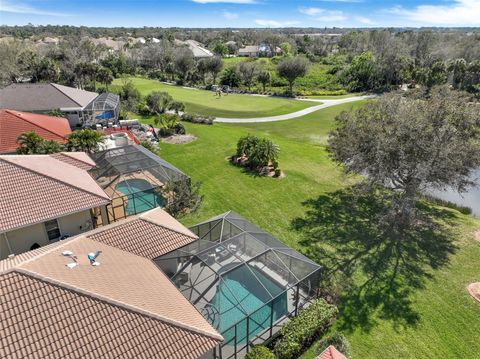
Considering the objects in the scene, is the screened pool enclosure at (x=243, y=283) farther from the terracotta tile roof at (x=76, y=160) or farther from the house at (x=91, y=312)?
the terracotta tile roof at (x=76, y=160)

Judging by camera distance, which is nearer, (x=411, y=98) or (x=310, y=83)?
(x=411, y=98)

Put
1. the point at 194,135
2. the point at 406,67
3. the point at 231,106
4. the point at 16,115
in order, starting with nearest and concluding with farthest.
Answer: the point at 16,115, the point at 194,135, the point at 231,106, the point at 406,67

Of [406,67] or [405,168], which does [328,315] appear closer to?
[405,168]

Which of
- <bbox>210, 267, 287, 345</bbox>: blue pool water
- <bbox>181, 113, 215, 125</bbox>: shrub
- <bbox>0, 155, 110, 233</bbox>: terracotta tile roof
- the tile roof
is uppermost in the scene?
the tile roof

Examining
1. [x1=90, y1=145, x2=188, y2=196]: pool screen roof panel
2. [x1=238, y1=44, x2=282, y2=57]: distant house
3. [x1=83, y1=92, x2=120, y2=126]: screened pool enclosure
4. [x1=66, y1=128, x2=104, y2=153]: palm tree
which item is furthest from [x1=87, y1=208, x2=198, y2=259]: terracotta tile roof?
[x1=238, y1=44, x2=282, y2=57]: distant house

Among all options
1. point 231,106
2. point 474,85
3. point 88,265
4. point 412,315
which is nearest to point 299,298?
point 412,315

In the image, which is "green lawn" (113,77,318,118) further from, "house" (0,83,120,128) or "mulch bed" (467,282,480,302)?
"mulch bed" (467,282,480,302)
